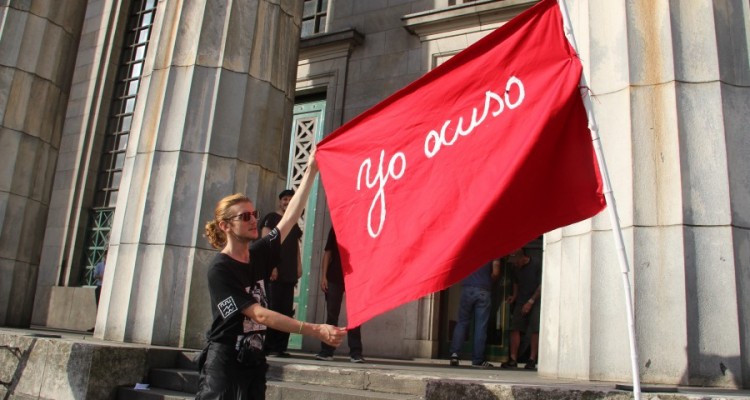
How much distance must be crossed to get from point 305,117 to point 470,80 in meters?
9.11

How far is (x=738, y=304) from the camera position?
5164 millimetres

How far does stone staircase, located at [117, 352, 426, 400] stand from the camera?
5316mm

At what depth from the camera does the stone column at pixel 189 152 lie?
7.64m

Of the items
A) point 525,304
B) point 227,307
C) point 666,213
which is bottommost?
point 227,307

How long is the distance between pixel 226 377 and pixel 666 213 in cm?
366

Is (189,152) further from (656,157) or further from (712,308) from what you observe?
(712,308)

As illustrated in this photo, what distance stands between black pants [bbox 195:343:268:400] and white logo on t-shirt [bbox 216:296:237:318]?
19cm

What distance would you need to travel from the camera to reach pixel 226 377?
3.61 metres

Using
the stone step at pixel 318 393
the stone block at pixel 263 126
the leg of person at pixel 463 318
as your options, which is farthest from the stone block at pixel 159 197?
the leg of person at pixel 463 318

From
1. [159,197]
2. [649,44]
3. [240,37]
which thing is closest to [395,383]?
[649,44]

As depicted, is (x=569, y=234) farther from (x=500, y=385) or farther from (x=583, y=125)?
(x=583, y=125)

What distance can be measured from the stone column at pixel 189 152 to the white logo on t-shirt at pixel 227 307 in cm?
419

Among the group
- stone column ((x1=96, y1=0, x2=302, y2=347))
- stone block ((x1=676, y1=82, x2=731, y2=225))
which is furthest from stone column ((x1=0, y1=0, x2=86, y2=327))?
stone block ((x1=676, y1=82, x2=731, y2=225))

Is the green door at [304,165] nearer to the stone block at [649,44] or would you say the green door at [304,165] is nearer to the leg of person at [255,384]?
the stone block at [649,44]
